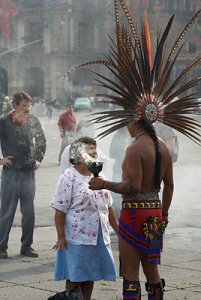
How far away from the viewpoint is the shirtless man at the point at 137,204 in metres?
6.73

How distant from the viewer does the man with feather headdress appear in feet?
22.2

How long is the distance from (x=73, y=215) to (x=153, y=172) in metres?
0.79

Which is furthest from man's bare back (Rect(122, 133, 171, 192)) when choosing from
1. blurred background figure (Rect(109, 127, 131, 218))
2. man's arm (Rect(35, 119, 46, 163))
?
blurred background figure (Rect(109, 127, 131, 218))

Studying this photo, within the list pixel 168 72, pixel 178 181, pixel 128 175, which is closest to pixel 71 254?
pixel 128 175

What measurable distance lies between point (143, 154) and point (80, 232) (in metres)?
0.84

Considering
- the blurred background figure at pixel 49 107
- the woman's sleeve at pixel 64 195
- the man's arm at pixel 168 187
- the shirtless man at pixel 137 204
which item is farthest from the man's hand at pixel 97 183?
the blurred background figure at pixel 49 107

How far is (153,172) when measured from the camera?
269 inches

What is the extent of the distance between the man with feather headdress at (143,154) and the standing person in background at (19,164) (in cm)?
286

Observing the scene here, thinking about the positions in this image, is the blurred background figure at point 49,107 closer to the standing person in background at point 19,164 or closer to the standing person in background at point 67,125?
the standing person in background at point 67,125

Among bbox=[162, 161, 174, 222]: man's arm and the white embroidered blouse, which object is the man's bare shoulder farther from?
the white embroidered blouse

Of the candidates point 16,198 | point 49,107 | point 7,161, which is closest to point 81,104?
point 49,107

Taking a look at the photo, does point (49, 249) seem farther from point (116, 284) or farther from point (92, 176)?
point (92, 176)

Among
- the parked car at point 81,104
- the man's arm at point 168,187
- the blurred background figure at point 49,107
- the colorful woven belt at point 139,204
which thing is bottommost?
the colorful woven belt at point 139,204

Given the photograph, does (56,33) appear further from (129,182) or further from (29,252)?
(129,182)
